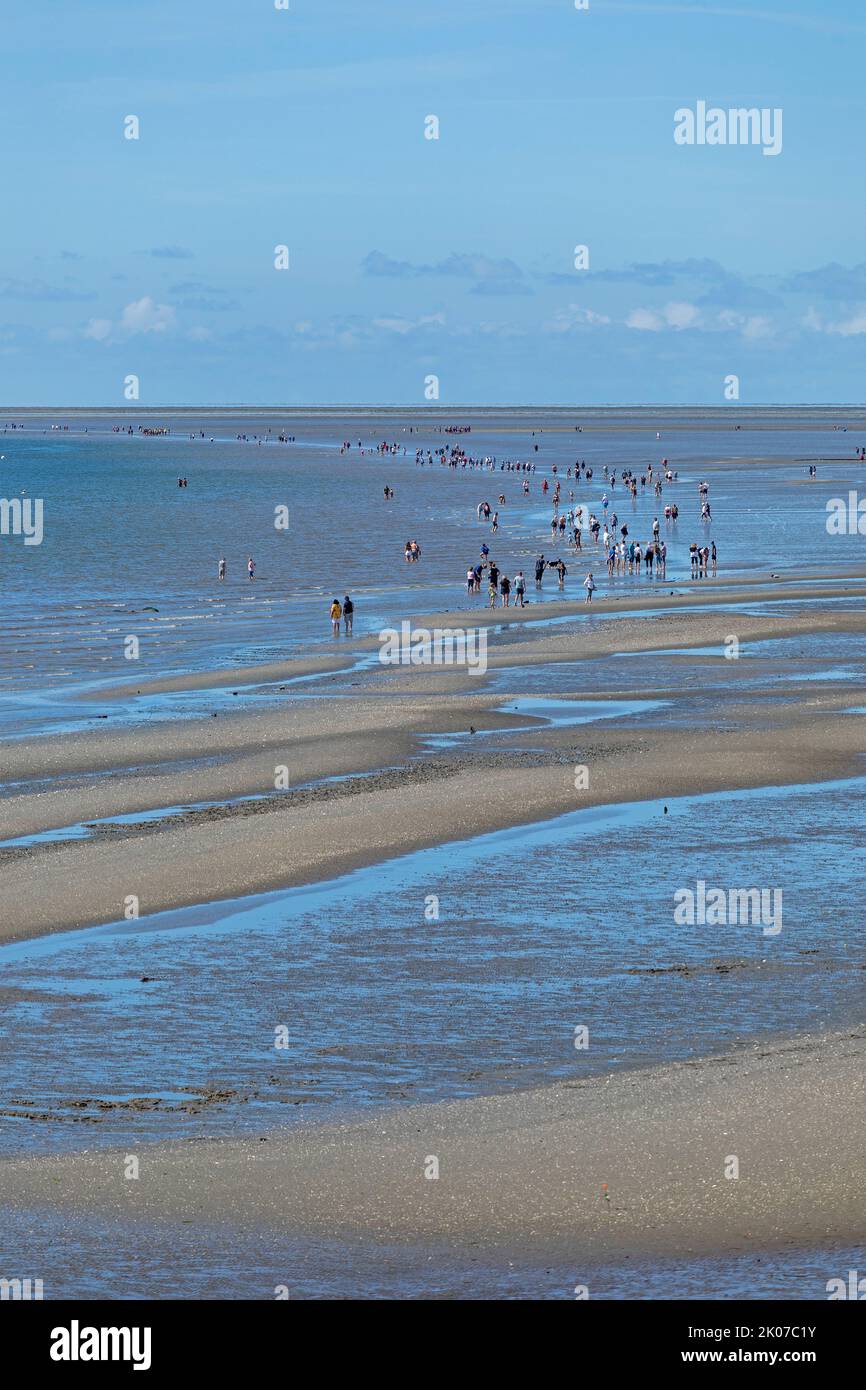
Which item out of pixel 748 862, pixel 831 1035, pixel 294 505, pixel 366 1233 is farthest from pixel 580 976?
pixel 294 505

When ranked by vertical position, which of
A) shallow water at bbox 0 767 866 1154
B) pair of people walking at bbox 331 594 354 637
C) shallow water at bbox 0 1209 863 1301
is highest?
pair of people walking at bbox 331 594 354 637

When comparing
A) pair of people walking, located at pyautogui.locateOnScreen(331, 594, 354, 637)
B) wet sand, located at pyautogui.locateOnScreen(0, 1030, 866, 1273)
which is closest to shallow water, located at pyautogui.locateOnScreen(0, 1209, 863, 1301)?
wet sand, located at pyautogui.locateOnScreen(0, 1030, 866, 1273)

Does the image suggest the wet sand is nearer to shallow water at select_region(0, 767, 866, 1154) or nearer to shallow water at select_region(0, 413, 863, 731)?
shallow water at select_region(0, 767, 866, 1154)

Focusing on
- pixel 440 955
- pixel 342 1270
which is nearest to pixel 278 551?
pixel 440 955

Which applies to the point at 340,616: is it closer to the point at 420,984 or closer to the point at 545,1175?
the point at 420,984

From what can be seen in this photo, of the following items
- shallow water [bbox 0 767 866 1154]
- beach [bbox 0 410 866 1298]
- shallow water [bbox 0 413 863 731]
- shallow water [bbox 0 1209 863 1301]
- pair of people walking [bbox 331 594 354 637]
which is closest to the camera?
shallow water [bbox 0 1209 863 1301]

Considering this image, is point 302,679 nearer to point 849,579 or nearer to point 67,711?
point 67,711

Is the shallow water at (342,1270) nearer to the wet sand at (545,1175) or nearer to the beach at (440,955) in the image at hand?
the beach at (440,955)
